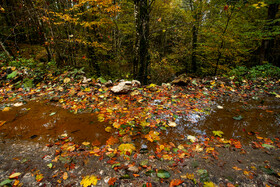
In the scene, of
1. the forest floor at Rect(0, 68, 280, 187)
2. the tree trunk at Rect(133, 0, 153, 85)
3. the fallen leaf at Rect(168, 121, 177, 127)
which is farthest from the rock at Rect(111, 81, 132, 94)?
the fallen leaf at Rect(168, 121, 177, 127)

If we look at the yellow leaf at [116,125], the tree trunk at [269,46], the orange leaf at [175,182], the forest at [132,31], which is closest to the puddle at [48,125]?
the yellow leaf at [116,125]

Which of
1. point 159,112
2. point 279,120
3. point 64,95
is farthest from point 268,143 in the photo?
point 64,95

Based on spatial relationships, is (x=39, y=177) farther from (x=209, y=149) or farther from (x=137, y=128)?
(x=209, y=149)

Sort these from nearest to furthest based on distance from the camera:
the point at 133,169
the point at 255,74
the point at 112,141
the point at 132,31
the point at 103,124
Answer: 1. the point at 133,169
2. the point at 112,141
3. the point at 103,124
4. the point at 255,74
5. the point at 132,31

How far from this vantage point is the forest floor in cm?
155

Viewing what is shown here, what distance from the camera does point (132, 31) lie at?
28.0 ft

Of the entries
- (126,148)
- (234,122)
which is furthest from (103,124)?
(234,122)

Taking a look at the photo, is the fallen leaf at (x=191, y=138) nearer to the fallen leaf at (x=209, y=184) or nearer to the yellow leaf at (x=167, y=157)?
the yellow leaf at (x=167, y=157)

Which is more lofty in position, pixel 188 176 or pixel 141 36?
pixel 141 36

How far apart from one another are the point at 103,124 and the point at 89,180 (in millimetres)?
1187

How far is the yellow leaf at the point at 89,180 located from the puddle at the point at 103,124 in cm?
66

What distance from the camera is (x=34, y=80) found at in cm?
451

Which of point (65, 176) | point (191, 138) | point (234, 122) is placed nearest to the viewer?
point (65, 176)

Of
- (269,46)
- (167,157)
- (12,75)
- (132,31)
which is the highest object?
(132,31)
